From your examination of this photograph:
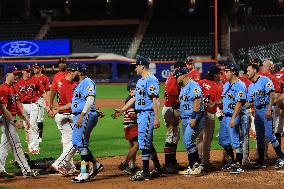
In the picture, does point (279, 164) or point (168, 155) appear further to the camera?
point (168, 155)

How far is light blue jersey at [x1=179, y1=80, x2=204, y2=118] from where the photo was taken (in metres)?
9.86

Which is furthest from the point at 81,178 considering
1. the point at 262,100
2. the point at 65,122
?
the point at 262,100

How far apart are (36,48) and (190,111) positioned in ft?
104

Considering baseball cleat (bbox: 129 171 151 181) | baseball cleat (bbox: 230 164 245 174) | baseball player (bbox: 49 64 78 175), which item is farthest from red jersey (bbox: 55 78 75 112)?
baseball cleat (bbox: 230 164 245 174)

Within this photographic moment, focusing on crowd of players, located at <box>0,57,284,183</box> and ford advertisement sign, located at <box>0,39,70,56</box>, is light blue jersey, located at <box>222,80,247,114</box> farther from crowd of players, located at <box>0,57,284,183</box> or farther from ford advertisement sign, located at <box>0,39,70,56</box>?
ford advertisement sign, located at <box>0,39,70,56</box>

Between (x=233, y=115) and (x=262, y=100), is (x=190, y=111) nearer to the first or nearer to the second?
(x=233, y=115)

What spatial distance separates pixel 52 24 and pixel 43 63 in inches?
325

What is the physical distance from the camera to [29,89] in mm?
13430

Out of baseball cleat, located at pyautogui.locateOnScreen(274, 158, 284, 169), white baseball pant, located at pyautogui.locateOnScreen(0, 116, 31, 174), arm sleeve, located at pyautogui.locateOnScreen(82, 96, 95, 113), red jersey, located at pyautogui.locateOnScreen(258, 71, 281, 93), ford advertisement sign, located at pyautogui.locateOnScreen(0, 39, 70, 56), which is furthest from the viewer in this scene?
ford advertisement sign, located at pyautogui.locateOnScreen(0, 39, 70, 56)

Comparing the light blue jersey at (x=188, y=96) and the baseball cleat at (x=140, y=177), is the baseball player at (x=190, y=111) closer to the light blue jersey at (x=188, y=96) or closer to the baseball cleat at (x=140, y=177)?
the light blue jersey at (x=188, y=96)

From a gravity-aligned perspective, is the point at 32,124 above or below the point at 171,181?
above

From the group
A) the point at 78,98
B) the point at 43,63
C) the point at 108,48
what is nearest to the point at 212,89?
the point at 78,98

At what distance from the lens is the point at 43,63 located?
38188 millimetres

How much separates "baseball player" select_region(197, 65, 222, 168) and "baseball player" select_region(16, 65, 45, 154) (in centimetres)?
445
